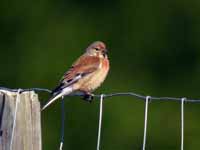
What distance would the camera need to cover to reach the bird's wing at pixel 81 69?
8.46 metres

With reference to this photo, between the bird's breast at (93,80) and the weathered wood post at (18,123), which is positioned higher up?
the bird's breast at (93,80)

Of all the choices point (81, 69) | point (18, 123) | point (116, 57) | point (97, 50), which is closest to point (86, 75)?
point (81, 69)

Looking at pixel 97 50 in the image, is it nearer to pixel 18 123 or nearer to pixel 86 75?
pixel 86 75

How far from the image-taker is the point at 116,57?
61.3 feet

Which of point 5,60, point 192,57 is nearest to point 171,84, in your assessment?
point 192,57

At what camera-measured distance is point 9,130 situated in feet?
16.9

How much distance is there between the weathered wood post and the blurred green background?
36.8 ft

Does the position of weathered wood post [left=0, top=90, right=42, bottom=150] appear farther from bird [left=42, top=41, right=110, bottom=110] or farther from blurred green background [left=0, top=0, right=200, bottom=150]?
blurred green background [left=0, top=0, right=200, bottom=150]

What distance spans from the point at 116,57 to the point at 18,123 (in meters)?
13.6

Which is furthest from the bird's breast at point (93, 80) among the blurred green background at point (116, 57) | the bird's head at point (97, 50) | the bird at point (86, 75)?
the blurred green background at point (116, 57)

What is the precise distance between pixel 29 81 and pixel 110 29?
1997mm

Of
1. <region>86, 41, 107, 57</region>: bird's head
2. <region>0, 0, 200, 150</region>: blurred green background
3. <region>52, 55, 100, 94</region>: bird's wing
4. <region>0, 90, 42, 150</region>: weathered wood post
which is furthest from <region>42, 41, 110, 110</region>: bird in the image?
<region>0, 0, 200, 150</region>: blurred green background

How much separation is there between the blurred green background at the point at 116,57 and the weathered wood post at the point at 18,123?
11222 millimetres

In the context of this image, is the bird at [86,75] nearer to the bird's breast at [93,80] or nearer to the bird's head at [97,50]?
the bird's breast at [93,80]
